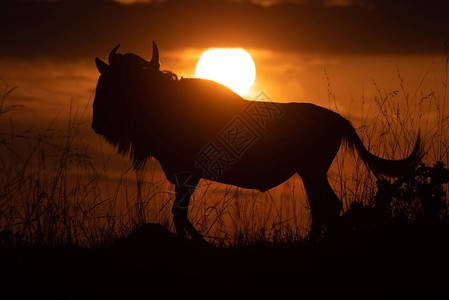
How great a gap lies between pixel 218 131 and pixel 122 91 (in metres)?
1.10

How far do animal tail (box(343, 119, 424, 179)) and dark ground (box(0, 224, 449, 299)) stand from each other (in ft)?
4.38

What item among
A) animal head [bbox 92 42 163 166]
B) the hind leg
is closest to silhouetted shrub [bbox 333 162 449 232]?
the hind leg

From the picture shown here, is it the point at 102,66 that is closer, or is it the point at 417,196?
the point at 417,196

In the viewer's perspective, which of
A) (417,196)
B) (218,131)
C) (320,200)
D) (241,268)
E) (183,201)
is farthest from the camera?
(218,131)

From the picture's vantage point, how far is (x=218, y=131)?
538 centimetres

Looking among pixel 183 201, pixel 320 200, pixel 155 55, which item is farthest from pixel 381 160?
pixel 155 55

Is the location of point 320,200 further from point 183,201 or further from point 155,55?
point 155,55

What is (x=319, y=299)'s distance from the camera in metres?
2.89

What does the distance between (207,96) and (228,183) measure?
0.96m

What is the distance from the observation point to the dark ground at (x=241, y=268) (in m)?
2.99

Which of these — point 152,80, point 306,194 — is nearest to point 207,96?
point 152,80

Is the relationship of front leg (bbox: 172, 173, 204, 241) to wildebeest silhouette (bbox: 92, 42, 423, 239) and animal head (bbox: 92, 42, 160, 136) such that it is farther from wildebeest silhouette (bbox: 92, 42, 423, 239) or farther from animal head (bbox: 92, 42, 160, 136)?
animal head (bbox: 92, 42, 160, 136)

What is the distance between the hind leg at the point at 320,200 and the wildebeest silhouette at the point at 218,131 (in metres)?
0.01

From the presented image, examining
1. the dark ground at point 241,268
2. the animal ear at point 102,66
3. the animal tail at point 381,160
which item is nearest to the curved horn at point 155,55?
the animal ear at point 102,66
